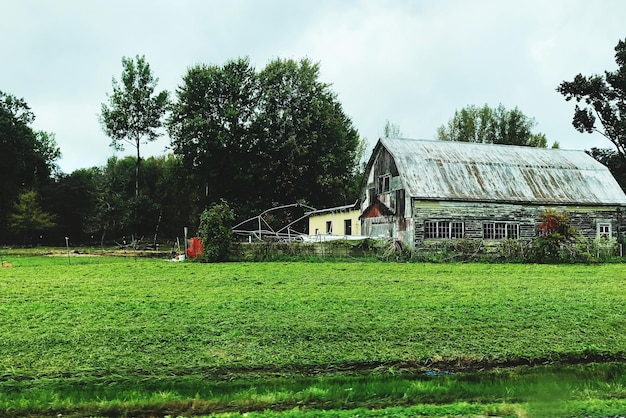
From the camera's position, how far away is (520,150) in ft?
113

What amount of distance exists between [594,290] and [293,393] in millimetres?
10586

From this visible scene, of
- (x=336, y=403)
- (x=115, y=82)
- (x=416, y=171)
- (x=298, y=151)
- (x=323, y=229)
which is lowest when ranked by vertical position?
(x=336, y=403)

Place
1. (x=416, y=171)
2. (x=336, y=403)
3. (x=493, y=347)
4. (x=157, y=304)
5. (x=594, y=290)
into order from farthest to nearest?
(x=416, y=171)
(x=594, y=290)
(x=157, y=304)
(x=493, y=347)
(x=336, y=403)

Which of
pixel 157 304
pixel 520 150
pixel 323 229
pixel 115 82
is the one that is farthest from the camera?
pixel 115 82

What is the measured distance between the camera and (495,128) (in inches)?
2388

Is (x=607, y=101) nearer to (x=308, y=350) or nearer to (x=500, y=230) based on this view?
(x=500, y=230)

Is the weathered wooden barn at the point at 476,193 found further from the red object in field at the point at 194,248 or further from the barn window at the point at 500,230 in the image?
the red object in field at the point at 194,248

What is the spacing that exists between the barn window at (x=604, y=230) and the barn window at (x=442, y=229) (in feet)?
27.2

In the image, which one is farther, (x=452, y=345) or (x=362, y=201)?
(x=362, y=201)

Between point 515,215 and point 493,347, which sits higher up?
point 515,215

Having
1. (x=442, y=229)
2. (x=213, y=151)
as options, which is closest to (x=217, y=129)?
(x=213, y=151)

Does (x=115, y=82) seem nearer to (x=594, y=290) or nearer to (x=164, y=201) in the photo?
(x=164, y=201)

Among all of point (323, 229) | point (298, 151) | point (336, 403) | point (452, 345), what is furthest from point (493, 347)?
point (298, 151)

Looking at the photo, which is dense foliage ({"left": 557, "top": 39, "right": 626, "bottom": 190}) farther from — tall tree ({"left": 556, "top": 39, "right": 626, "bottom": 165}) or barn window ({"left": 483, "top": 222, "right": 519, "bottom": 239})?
barn window ({"left": 483, "top": 222, "right": 519, "bottom": 239})
